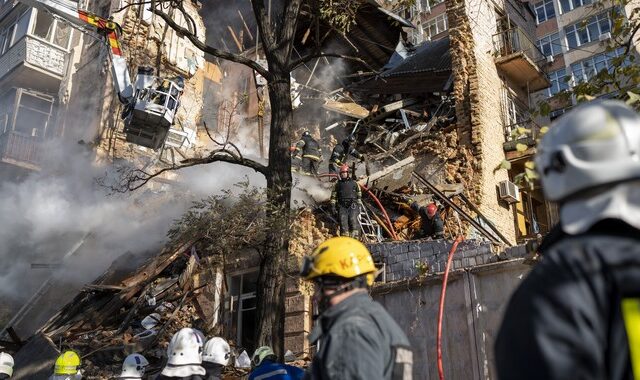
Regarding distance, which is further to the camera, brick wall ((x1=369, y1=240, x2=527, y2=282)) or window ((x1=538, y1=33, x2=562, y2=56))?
window ((x1=538, y1=33, x2=562, y2=56))

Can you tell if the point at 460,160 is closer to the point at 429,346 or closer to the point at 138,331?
the point at 429,346

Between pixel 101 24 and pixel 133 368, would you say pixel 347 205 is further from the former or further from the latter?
pixel 101 24

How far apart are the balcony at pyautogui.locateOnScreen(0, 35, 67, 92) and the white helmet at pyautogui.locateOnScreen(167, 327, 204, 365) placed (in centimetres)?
1936

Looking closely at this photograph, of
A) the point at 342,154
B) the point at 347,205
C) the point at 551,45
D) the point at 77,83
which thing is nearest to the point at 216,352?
the point at 347,205

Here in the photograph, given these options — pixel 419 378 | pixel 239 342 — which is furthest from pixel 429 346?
pixel 239 342

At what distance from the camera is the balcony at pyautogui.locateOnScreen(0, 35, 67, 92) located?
2090cm

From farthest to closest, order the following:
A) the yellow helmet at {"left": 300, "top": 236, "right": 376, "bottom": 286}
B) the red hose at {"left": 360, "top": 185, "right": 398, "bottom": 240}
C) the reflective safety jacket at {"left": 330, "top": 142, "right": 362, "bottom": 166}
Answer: the reflective safety jacket at {"left": 330, "top": 142, "right": 362, "bottom": 166} < the red hose at {"left": 360, "top": 185, "right": 398, "bottom": 240} < the yellow helmet at {"left": 300, "top": 236, "right": 376, "bottom": 286}

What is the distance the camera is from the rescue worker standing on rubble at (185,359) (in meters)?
5.21

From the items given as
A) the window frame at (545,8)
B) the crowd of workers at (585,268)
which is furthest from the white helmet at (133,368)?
the window frame at (545,8)

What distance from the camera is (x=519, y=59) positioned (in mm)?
16141

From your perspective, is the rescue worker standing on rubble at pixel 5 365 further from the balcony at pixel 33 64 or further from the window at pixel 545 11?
the window at pixel 545 11

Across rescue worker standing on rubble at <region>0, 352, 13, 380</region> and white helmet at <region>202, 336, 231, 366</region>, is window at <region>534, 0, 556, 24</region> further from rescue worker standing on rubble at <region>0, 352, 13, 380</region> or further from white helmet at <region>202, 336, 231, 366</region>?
rescue worker standing on rubble at <region>0, 352, 13, 380</region>

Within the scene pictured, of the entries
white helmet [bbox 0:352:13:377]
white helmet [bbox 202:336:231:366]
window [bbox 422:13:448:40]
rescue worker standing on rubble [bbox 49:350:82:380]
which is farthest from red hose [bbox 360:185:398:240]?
window [bbox 422:13:448:40]

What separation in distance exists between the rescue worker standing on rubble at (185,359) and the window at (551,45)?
2983 centimetres
